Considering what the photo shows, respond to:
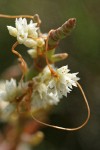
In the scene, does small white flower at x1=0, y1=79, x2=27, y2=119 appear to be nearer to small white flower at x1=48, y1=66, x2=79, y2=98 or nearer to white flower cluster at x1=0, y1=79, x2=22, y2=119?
white flower cluster at x1=0, y1=79, x2=22, y2=119

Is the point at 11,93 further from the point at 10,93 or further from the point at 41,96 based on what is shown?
the point at 41,96

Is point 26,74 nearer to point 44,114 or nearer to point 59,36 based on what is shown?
point 59,36

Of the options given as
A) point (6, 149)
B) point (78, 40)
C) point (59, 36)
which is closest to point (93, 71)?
point (78, 40)

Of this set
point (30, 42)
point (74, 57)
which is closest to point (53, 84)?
point (30, 42)

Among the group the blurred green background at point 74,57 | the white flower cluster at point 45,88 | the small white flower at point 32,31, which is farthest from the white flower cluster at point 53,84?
the blurred green background at point 74,57

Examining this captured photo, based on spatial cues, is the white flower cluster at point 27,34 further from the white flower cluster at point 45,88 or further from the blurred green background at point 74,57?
the blurred green background at point 74,57
